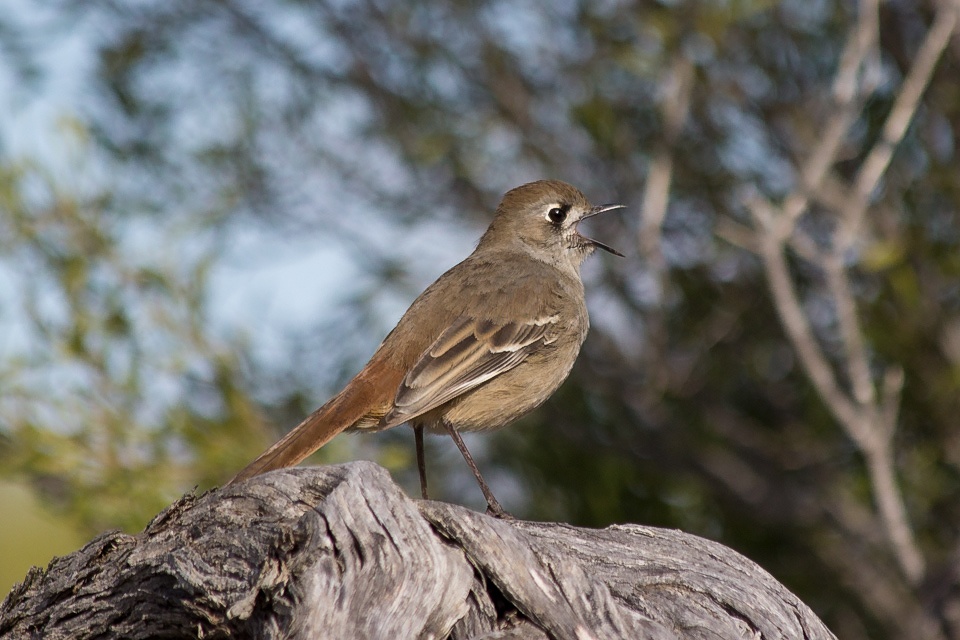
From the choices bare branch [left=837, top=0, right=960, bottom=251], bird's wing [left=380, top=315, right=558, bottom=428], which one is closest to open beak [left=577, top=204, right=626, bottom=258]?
bird's wing [left=380, top=315, right=558, bottom=428]

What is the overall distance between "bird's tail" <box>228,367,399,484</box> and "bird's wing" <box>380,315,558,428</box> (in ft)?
0.36

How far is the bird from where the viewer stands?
16.4 ft

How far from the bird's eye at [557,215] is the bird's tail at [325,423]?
5.10 feet

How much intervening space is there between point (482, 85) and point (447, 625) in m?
4.52

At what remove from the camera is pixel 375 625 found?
8.79ft

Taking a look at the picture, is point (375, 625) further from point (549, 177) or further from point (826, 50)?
point (826, 50)

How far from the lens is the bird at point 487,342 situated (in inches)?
196

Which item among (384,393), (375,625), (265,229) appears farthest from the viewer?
(265,229)

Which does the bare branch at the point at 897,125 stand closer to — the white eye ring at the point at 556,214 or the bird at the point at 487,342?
the bird at the point at 487,342

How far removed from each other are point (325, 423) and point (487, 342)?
1042 millimetres

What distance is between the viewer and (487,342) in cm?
544

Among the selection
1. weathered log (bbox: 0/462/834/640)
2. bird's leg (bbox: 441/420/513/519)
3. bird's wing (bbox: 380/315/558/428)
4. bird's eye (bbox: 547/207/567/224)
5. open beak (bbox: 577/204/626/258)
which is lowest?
weathered log (bbox: 0/462/834/640)

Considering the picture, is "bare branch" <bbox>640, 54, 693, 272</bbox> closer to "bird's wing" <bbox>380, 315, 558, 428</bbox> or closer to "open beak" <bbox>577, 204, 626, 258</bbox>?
"open beak" <bbox>577, 204, 626, 258</bbox>

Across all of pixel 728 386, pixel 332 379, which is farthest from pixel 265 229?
pixel 728 386
